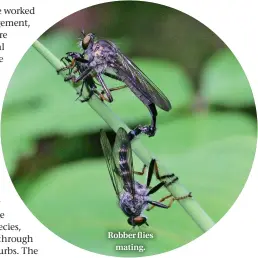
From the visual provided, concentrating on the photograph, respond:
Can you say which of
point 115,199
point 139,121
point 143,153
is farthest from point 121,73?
point 115,199

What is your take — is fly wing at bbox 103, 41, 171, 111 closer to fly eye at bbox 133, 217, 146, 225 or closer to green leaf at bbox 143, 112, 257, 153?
green leaf at bbox 143, 112, 257, 153

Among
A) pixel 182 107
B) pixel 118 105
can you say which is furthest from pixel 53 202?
pixel 182 107

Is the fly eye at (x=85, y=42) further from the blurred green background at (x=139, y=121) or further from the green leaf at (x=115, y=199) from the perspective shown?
the green leaf at (x=115, y=199)

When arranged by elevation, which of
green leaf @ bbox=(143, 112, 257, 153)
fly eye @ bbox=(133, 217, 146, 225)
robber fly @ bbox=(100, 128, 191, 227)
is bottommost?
fly eye @ bbox=(133, 217, 146, 225)

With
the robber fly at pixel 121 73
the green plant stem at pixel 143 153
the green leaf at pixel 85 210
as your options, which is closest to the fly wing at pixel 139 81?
the robber fly at pixel 121 73

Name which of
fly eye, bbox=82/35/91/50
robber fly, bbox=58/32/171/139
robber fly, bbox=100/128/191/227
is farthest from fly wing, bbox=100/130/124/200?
fly eye, bbox=82/35/91/50

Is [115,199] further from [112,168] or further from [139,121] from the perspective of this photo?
[139,121]
